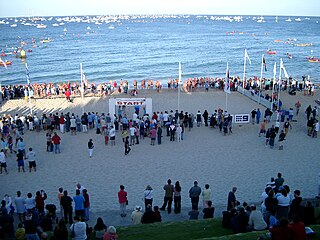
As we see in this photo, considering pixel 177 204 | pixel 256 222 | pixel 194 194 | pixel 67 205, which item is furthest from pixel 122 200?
pixel 256 222

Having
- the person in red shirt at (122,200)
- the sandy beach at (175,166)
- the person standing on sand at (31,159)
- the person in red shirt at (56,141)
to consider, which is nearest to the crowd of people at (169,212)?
the person in red shirt at (122,200)

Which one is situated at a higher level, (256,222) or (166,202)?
(256,222)

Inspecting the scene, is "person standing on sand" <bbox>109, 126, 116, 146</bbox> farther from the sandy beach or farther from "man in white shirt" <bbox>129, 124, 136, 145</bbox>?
"man in white shirt" <bbox>129, 124, 136, 145</bbox>

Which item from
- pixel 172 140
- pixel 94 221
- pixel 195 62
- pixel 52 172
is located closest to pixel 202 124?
pixel 172 140

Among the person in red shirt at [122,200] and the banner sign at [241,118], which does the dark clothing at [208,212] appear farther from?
the banner sign at [241,118]

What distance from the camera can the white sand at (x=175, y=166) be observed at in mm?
14422

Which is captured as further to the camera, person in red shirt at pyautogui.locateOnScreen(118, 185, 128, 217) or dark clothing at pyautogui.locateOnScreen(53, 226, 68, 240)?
person in red shirt at pyautogui.locateOnScreen(118, 185, 128, 217)

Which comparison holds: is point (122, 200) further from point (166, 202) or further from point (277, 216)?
point (277, 216)

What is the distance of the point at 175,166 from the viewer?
16.7 m

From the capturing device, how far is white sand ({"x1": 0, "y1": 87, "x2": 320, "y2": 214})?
1442cm

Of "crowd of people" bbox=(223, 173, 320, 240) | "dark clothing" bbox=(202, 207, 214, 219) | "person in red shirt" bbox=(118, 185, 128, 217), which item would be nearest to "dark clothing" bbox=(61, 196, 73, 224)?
Answer: "person in red shirt" bbox=(118, 185, 128, 217)

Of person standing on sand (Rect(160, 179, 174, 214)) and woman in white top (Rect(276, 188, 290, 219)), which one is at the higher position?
woman in white top (Rect(276, 188, 290, 219))

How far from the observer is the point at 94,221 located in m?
11.9

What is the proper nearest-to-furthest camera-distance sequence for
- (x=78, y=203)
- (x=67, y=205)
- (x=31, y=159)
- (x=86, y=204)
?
(x=78, y=203), (x=67, y=205), (x=86, y=204), (x=31, y=159)
